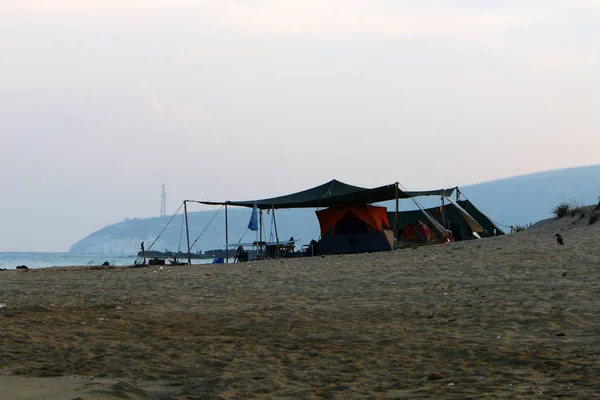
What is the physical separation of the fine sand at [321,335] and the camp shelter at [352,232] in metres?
11.5

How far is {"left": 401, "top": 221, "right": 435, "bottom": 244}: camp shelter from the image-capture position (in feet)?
80.1

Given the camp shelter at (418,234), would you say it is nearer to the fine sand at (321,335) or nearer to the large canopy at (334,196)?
the large canopy at (334,196)

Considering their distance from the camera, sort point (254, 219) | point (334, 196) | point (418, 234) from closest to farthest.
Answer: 1. point (334, 196)
2. point (418, 234)
3. point (254, 219)

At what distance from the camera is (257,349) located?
269 inches

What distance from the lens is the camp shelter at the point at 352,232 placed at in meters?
24.6

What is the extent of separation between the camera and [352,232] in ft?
82.5

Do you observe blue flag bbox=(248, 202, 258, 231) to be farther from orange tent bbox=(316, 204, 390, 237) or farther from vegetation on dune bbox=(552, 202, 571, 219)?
vegetation on dune bbox=(552, 202, 571, 219)

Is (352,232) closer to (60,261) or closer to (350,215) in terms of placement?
(350,215)

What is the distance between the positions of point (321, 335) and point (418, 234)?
57.3 feet

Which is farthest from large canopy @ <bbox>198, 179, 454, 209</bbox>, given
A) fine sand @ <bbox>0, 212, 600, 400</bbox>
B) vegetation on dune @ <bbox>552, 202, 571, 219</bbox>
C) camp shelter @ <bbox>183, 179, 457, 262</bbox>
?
fine sand @ <bbox>0, 212, 600, 400</bbox>

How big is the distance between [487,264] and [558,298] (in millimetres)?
3775

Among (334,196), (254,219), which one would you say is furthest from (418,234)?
(254,219)

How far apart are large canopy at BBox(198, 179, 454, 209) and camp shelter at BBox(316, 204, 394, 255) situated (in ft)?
1.19

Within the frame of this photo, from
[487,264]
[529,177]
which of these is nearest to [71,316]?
[487,264]
